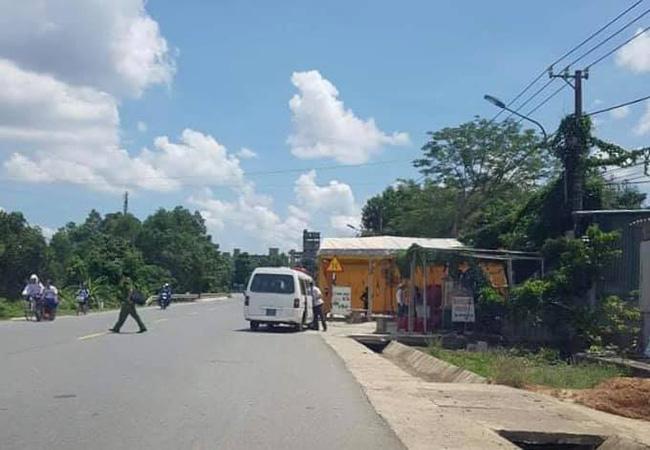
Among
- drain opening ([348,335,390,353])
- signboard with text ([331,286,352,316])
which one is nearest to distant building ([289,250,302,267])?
signboard with text ([331,286,352,316])

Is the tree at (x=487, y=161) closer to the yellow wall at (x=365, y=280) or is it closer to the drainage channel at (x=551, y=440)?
the yellow wall at (x=365, y=280)

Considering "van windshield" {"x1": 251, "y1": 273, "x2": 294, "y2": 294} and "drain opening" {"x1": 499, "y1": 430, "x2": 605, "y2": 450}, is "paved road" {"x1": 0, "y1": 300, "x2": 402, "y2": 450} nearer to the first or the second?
"drain opening" {"x1": 499, "y1": 430, "x2": 605, "y2": 450}

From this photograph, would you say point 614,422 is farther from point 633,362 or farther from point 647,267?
point 647,267

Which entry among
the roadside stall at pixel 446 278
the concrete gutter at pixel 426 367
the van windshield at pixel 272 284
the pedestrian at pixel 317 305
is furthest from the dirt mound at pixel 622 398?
the pedestrian at pixel 317 305

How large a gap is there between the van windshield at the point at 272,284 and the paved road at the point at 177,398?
7.75 m

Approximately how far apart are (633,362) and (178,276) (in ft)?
259

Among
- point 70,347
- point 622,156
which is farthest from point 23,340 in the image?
point 622,156

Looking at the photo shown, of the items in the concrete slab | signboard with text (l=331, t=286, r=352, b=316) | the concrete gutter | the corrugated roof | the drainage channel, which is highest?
the corrugated roof

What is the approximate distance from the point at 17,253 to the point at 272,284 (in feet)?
101

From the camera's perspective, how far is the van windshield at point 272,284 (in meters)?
30.0

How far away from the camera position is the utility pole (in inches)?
1085

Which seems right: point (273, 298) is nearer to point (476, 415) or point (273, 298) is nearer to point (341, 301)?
point (341, 301)

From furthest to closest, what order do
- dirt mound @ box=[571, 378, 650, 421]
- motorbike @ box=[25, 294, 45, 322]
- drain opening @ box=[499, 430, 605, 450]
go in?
motorbike @ box=[25, 294, 45, 322] → dirt mound @ box=[571, 378, 650, 421] → drain opening @ box=[499, 430, 605, 450]

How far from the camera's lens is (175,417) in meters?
10.9
